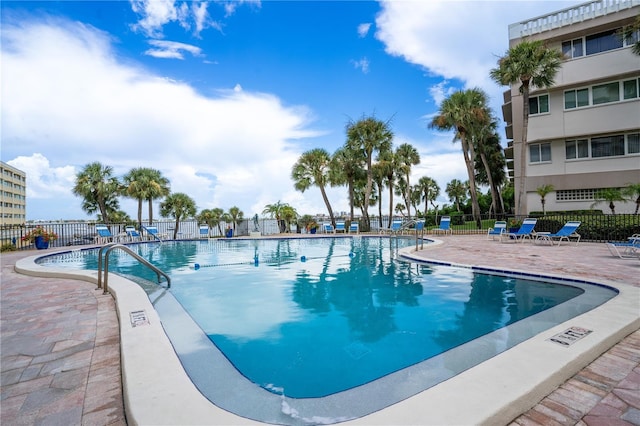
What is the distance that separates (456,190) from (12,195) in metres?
98.0

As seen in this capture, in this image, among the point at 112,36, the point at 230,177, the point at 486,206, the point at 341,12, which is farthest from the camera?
the point at 486,206

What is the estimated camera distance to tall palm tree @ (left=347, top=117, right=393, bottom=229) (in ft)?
82.2

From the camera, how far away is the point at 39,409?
216cm

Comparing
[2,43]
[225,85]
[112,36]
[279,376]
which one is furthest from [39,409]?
[225,85]

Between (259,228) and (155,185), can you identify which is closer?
(155,185)

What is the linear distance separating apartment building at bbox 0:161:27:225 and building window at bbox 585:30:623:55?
96440 mm

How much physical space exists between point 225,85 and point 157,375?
1749 cm

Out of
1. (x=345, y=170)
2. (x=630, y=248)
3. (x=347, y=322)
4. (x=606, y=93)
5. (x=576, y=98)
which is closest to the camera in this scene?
(x=347, y=322)

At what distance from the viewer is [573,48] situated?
19234 millimetres

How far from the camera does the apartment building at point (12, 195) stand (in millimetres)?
74606

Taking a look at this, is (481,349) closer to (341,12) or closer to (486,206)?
(341,12)

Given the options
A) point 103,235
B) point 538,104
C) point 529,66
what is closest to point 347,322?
point 103,235

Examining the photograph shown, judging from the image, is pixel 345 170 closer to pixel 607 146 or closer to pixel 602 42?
pixel 607 146

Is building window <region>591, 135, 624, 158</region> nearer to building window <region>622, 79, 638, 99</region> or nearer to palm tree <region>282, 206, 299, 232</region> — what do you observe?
building window <region>622, 79, 638, 99</region>
